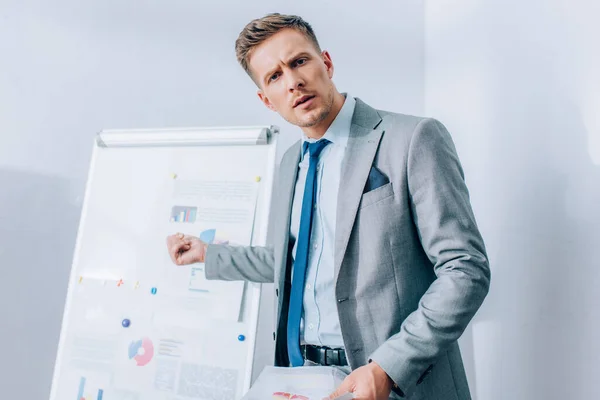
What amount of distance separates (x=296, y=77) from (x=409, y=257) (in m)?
0.47

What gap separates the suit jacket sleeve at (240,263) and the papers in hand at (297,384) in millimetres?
428

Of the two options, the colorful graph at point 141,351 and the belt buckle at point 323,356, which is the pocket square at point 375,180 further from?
the colorful graph at point 141,351

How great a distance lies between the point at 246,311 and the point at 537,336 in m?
0.80

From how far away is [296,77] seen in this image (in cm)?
94

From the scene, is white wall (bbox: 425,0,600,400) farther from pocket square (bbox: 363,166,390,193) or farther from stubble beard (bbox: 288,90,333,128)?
stubble beard (bbox: 288,90,333,128)

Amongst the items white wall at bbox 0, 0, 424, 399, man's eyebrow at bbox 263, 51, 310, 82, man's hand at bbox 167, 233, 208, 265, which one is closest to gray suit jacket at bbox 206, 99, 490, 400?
man's eyebrow at bbox 263, 51, 310, 82

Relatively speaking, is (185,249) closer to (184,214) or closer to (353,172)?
(184,214)

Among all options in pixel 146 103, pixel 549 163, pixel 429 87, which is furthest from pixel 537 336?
pixel 146 103

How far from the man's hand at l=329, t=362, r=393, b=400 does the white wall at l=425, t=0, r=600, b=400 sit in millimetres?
454

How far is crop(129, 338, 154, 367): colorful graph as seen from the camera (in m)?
1.30

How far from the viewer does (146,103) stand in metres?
1.79

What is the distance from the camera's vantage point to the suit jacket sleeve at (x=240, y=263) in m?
1.21

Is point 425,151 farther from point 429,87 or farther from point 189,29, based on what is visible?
point 189,29

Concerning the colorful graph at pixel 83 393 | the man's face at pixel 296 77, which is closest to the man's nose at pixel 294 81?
the man's face at pixel 296 77
